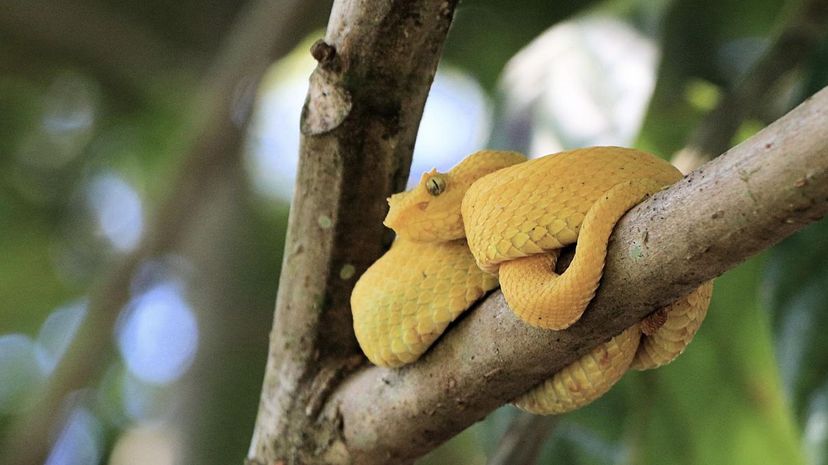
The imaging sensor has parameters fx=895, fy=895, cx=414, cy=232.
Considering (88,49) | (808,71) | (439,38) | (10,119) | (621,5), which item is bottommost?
(439,38)

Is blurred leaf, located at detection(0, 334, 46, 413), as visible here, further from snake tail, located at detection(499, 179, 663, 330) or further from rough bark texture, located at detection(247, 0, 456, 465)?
snake tail, located at detection(499, 179, 663, 330)

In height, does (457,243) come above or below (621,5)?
below

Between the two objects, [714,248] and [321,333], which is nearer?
[714,248]

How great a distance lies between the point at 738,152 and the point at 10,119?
3406mm

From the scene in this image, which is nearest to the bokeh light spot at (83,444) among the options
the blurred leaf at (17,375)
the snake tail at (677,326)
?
the blurred leaf at (17,375)

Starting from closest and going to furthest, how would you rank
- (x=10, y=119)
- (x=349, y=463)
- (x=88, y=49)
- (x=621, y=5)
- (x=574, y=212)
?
(x=574, y=212), (x=349, y=463), (x=621, y=5), (x=88, y=49), (x=10, y=119)

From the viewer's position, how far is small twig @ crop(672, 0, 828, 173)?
1.43 meters

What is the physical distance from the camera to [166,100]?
3.20 m

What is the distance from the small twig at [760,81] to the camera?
1.43 meters

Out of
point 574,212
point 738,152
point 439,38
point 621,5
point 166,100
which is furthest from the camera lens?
point 166,100

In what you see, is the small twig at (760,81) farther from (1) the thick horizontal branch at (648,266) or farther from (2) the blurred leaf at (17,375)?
(2) the blurred leaf at (17,375)

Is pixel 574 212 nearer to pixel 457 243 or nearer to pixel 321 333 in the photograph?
→ pixel 457 243

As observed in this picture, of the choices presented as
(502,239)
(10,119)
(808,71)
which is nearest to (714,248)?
(502,239)

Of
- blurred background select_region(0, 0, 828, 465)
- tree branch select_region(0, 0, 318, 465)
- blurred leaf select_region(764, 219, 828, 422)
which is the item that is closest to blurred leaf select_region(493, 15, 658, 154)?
blurred background select_region(0, 0, 828, 465)
